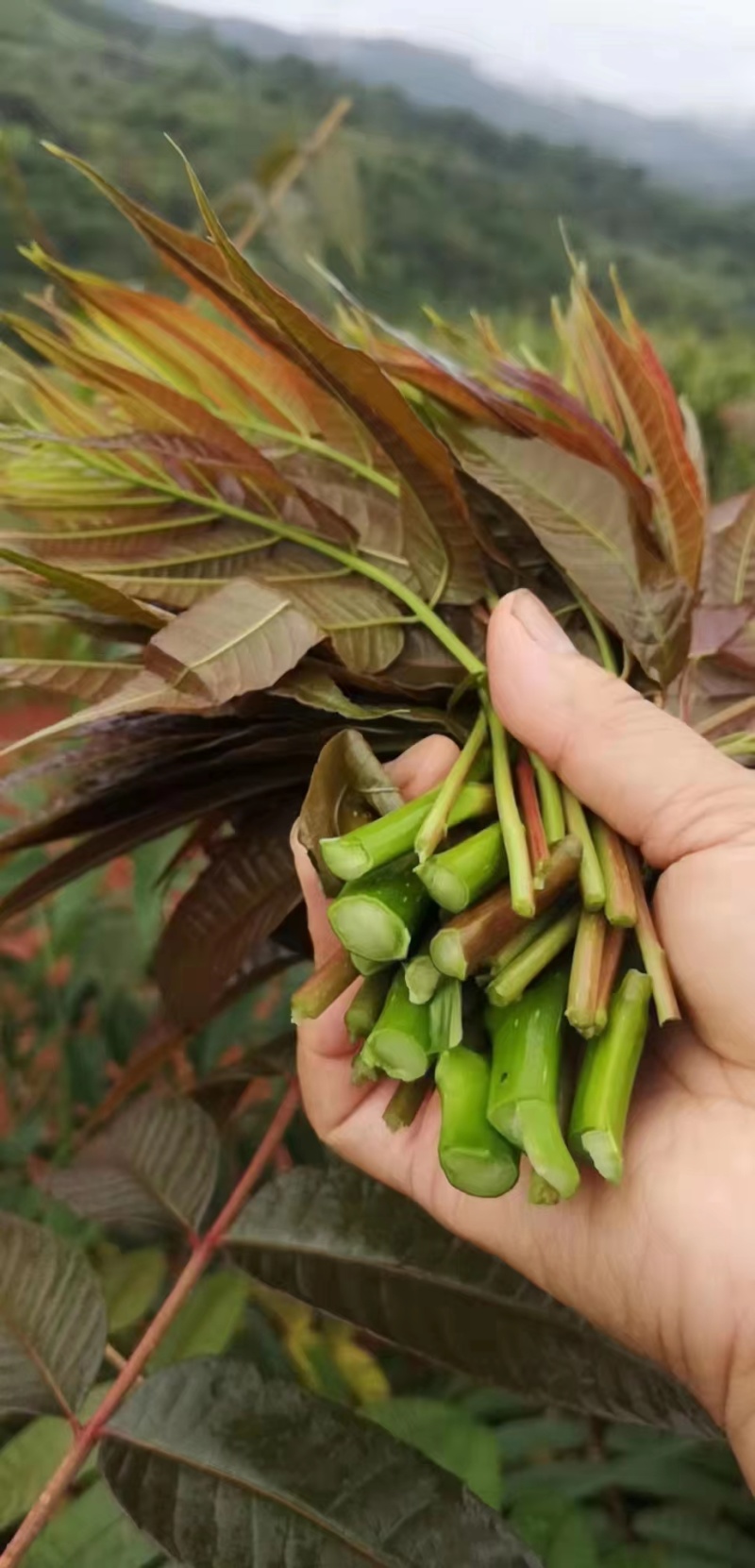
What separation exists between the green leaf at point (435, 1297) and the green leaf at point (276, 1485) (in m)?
0.05

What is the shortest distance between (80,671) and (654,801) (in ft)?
0.81

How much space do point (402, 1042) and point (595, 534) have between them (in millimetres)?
251

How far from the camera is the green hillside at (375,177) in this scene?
2.17 meters

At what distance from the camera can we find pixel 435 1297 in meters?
0.49

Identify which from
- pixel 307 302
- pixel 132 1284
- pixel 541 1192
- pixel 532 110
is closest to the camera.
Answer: pixel 541 1192

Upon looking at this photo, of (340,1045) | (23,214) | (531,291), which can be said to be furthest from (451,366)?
(531,291)

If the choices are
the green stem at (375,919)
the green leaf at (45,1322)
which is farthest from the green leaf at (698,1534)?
the green stem at (375,919)

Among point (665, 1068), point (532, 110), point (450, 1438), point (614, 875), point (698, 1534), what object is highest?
point (532, 110)

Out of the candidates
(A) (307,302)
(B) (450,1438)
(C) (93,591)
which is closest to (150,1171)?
(B) (450,1438)

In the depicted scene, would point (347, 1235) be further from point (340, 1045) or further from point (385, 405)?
point (385, 405)

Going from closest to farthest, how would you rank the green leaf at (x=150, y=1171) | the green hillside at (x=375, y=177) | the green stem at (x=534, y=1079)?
the green stem at (x=534, y=1079)
the green leaf at (x=150, y=1171)
the green hillside at (x=375, y=177)

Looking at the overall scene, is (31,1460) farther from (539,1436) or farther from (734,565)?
(734,565)

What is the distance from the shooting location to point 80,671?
1.50 ft

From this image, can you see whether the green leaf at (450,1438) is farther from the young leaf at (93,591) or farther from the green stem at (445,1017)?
the young leaf at (93,591)
